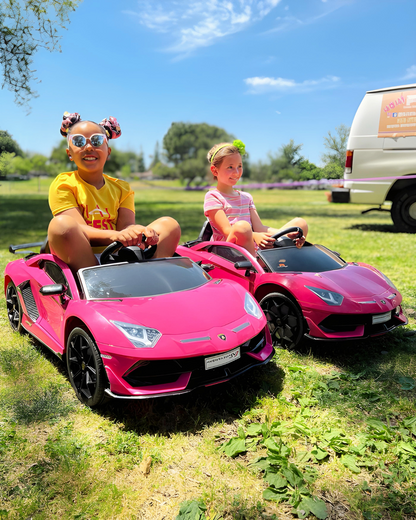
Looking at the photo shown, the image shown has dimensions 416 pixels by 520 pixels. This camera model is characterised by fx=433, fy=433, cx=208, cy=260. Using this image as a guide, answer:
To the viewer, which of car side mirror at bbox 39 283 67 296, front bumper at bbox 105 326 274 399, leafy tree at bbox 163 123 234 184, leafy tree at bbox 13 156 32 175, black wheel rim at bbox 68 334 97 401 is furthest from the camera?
leafy tree at bbox 163 123 234 184

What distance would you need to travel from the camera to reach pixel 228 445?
2459 millimetres

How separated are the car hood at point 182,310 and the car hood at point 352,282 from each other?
2.72 feet

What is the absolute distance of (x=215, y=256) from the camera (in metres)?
4.46

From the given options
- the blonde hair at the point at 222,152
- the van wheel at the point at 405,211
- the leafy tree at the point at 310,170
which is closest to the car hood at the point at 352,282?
the leafy tree at the point at 310,170

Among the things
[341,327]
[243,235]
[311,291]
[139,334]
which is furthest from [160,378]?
[243,235]

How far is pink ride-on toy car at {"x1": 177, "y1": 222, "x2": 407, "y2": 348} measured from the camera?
3.46 meters

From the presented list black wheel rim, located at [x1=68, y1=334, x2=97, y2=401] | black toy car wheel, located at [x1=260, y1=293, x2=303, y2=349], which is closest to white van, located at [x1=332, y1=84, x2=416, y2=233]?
black toy car wheel, located at [x1=260, y1=293, x2=303, y2=349]

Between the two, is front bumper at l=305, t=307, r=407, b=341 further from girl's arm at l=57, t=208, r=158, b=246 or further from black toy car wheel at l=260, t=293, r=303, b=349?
girl's arm at l=57, t=208, r=158, b=246

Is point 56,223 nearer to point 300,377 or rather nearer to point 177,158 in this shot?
point 300,377

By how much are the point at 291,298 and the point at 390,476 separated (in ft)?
5.47

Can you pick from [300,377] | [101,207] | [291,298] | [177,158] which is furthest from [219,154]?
[177,158]

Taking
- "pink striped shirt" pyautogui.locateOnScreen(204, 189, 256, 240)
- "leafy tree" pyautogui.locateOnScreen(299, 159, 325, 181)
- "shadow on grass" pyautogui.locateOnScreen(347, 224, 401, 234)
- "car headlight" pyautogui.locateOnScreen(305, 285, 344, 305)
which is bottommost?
"shadow on grass" pyautogui.locateOnScreen(347, 224, 401, 234)

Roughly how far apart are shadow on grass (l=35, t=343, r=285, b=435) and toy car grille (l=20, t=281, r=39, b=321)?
1.23 m

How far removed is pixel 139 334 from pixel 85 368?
0.52 meters
